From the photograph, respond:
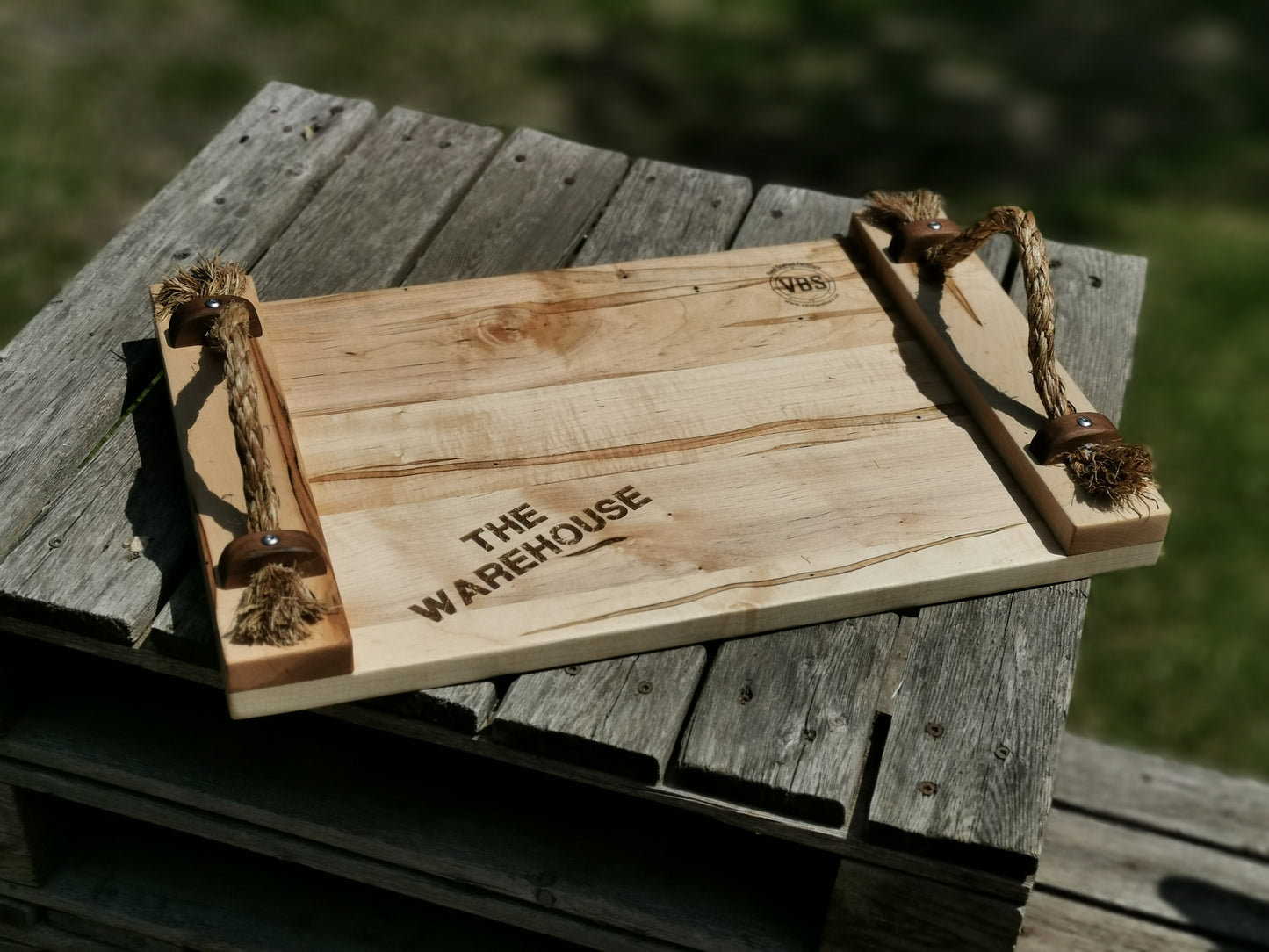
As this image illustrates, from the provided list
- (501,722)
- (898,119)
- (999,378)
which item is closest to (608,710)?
(501,722)

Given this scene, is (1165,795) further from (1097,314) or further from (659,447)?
(659,447)

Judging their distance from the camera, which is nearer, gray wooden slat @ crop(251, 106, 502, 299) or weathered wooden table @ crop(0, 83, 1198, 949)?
weathered wooden table @ crop(0, 83, 1198, 949)

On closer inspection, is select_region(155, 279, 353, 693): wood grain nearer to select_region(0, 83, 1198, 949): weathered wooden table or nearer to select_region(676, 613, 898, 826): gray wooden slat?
select_region(0, 83, 1198, 949): weathered wooden table

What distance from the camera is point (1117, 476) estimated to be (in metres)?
1.92

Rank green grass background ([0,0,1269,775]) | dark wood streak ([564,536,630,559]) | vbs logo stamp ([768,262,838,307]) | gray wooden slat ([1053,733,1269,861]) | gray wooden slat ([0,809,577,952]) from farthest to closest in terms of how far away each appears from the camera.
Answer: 1. green grass background ([0,0,1269,775])
2. gray wooden slat ([1053,733,1269,861])
3. vbs logo stamp ([768,262,838,307])
4. gray wooden slat ([0,809,577,952])
5. dark wood streak ([564,536,630,559])

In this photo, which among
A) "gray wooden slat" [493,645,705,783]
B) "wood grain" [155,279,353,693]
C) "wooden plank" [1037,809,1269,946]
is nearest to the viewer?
"wood grain" [155,279,353,693]

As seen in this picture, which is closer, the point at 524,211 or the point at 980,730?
the point at 980,730

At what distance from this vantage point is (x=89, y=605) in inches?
70.3

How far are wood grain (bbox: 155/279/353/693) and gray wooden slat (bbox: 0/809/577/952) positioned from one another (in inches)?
26.7

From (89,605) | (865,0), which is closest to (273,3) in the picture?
(865,0)

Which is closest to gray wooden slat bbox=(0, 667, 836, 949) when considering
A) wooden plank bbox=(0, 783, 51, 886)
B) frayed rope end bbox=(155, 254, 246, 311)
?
wooden plank bbox=(0, 783, 51, 886)

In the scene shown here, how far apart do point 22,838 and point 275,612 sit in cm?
82

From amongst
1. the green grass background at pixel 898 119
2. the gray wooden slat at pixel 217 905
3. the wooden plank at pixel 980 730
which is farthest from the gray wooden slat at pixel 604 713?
the green grass background at pixel 898 119

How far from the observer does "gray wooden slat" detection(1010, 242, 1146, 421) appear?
238 cm
